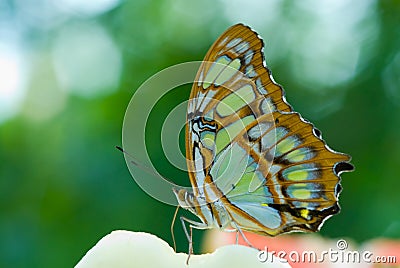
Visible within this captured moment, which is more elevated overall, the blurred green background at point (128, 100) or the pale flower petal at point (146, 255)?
the blurred green background at point (128, 100)

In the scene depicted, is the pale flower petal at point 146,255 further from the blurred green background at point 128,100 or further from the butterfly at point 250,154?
the blurred green background at point 128,100

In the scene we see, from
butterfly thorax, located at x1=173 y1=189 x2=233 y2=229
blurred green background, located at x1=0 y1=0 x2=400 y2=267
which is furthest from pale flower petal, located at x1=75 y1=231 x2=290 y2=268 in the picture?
blurred green background, located at x1=0 y1=0 x2=400 y2=267

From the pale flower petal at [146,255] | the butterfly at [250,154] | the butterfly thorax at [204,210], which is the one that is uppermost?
the butterfly at [250,154]

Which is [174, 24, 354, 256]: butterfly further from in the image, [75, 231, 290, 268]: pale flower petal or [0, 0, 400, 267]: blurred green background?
[0, 0, 400, 267]: blurred green background

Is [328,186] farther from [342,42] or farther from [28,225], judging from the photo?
[342,42]

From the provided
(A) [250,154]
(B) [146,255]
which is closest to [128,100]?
(A) [250,154]

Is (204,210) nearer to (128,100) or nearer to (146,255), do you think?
(146,255)

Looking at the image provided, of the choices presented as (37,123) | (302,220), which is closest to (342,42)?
(37,123)

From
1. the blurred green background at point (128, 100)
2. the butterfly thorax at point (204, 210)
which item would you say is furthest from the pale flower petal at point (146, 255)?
the blurred green background at point (128, 100)
